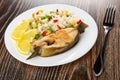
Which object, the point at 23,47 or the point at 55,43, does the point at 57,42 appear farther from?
the point at 23,47

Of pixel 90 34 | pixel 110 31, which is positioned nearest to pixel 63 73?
pixel 90 34

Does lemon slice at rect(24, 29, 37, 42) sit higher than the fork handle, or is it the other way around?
lemon slice at rect(24, 29, 37, 42)

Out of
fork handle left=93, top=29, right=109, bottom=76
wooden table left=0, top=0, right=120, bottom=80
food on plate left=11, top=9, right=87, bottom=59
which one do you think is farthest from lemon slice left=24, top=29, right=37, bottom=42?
fork handle left=93, top=29, right=109, bottom=76

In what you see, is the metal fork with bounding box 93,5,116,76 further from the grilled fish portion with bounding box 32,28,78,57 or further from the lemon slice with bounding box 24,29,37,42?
the lemon slice with bounding box 24,29,37,42

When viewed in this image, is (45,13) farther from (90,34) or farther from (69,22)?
(90,34)

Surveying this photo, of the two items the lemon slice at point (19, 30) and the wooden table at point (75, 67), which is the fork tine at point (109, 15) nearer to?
the wooden table at point (75, 67)

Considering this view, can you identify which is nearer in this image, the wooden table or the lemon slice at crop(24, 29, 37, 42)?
the wooden table

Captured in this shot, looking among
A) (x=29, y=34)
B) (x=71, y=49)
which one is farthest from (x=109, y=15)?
(x=29, y=34)

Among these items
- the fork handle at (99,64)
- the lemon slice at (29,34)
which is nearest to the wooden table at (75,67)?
the fork handle at (99,64)
